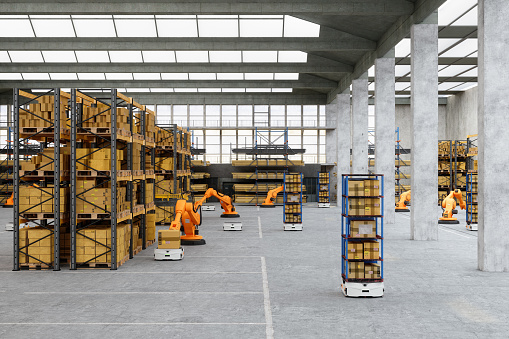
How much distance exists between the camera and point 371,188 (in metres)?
9.55

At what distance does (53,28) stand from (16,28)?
1821mm

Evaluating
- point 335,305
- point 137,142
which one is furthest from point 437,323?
point 137,142

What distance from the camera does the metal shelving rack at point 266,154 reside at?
3759 centimetres

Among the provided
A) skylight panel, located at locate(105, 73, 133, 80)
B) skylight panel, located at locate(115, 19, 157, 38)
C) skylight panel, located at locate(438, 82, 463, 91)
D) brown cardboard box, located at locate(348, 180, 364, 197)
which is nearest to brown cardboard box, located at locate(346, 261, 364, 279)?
brown cardboard box, located at locate(348, 180, 364, 197)

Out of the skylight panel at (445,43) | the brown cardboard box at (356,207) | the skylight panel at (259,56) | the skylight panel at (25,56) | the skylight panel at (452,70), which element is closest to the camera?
the brown cardboard box at (356,207)

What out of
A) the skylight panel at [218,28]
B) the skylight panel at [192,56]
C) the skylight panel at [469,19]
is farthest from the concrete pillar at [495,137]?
the skylight panel at [192,56]

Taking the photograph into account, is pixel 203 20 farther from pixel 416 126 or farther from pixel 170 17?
pixel 416 126

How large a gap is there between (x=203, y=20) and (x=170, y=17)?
1.58 metres

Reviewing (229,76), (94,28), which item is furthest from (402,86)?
(94,28)

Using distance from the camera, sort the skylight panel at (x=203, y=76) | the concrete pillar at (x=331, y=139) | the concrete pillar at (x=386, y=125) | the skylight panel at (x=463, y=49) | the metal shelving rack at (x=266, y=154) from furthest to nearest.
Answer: the concrete pillar at (x=331, y=139) < the metal shelving rack at (x=266, y=154) < the skylight panel at (x=203, y=76) < the skylight panel at (x=463, y=49) < the concrete pillar at (x=386, y=125)

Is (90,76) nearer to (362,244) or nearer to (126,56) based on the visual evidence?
(126,56)

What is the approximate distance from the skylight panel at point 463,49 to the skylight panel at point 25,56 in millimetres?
23515

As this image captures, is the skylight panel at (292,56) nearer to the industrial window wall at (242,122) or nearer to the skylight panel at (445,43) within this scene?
the skylight panel at (445,43)

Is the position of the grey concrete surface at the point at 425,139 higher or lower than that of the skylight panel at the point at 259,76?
lower
